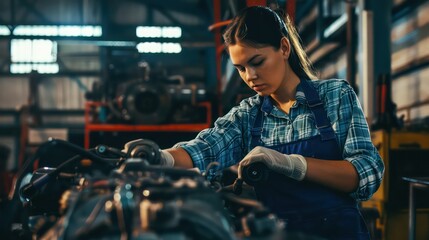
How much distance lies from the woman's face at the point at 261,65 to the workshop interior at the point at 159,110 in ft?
0.95

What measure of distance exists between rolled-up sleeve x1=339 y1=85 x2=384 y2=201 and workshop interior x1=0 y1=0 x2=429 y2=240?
30 centimetres

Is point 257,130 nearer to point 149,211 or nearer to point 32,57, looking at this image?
point 149,211

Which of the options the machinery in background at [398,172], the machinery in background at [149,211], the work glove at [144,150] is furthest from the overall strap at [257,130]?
the machinery in background at [398,172]

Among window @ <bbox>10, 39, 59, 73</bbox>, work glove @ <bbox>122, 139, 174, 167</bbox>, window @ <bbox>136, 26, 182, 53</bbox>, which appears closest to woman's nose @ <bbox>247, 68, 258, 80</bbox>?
work glove @ <bbox>122, 139, 174, 167</bbox>

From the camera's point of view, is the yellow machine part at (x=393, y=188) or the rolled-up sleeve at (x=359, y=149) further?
the yellow machine part at (x=393, y=188)

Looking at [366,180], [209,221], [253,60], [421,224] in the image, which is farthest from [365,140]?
[421,224]

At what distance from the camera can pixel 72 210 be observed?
850 millimetres

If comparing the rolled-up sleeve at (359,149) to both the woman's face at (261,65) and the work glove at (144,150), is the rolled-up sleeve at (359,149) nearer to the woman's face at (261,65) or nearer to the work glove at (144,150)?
the woman's face at (261,65)

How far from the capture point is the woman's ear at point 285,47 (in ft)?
5.90

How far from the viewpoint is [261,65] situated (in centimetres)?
173

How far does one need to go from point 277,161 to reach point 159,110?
4616 mm

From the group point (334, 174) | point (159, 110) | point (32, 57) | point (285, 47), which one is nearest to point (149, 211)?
point (334, 174)

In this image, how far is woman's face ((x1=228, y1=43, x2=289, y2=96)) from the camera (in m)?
1.72

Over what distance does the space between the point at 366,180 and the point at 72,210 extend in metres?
0.98
